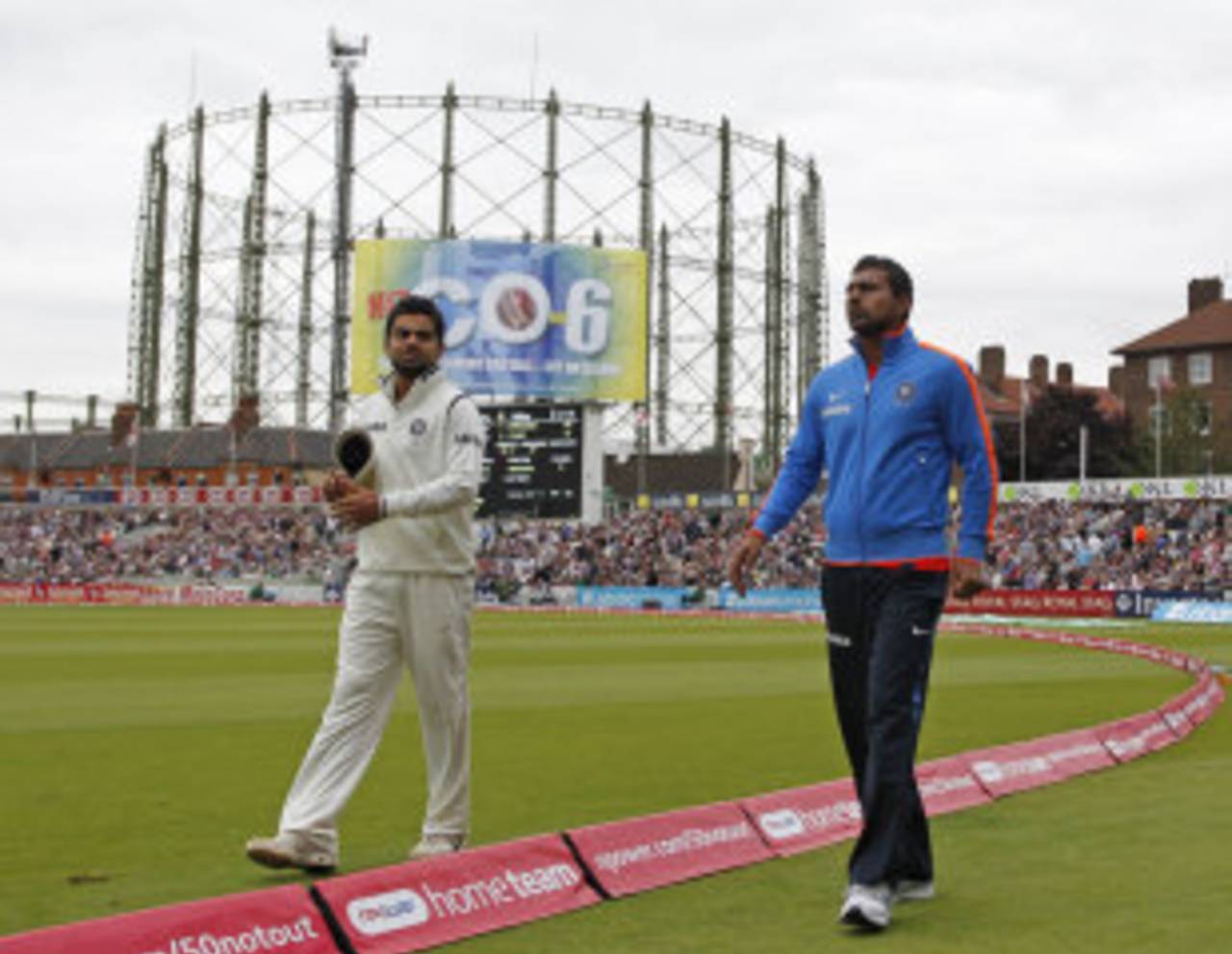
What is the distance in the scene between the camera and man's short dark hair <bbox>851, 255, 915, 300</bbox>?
5742mm

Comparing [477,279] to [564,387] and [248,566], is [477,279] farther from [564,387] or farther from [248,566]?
[248,566]

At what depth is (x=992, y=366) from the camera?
110m

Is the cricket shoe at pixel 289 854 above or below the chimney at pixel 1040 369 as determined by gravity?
below

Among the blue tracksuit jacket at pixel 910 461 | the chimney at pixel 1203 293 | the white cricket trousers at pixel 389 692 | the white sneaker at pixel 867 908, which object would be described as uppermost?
the chimney at pixel 1203 293

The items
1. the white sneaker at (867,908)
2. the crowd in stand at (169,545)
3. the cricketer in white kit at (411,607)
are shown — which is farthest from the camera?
the crowd in stand at (169,545)

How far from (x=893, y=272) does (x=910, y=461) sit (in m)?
0.67

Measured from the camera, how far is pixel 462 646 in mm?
6305

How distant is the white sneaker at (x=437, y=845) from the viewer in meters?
6.20

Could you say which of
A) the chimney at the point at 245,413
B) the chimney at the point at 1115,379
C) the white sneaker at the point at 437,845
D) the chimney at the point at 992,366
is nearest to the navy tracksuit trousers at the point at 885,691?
the white sneaker at the point at 437,845

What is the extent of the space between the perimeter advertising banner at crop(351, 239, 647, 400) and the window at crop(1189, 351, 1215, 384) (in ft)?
136

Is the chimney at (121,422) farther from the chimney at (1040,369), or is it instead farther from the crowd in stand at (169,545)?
the chimney at (1040,369)

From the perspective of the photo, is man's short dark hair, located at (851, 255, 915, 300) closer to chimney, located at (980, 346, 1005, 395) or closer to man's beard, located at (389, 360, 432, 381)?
man's beard, located at (389, 360, 432, 381)

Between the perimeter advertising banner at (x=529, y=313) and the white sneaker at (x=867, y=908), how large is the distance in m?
50.2

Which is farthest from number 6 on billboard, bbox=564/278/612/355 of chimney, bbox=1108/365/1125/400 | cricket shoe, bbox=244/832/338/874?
chimney, bbox=1108/365/1125/400
